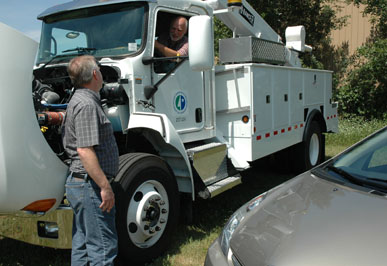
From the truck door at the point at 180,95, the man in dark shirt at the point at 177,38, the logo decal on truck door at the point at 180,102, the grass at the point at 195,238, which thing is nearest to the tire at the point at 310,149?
the grass at the point at 195,238

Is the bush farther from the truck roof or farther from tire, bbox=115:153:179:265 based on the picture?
tire, bbox=115:153:179:265

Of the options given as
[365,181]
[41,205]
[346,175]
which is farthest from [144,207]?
[365,181]

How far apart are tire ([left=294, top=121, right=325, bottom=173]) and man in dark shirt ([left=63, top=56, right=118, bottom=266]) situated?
4.68m

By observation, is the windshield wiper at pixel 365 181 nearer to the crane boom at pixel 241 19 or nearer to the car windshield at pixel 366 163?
the car windshield at pixel 366 163

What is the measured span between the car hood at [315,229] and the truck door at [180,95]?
5.79 ft

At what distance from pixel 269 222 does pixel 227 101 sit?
2651 mm

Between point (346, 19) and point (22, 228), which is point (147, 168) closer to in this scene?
point (22, 228)

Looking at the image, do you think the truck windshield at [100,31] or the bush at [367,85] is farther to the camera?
the bush at [367,85]

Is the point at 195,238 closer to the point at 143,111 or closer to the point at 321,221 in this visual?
the point at 143,111

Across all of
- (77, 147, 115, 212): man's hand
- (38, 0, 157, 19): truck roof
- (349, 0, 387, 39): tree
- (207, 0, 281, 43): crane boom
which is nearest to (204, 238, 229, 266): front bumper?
(77, 147, 115, 212): man's hand

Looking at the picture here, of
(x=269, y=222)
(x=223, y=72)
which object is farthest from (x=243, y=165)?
(x=269, y=222)

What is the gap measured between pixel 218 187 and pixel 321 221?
6.94 feet

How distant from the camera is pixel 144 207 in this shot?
140 inches

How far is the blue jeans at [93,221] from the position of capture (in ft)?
9.08
